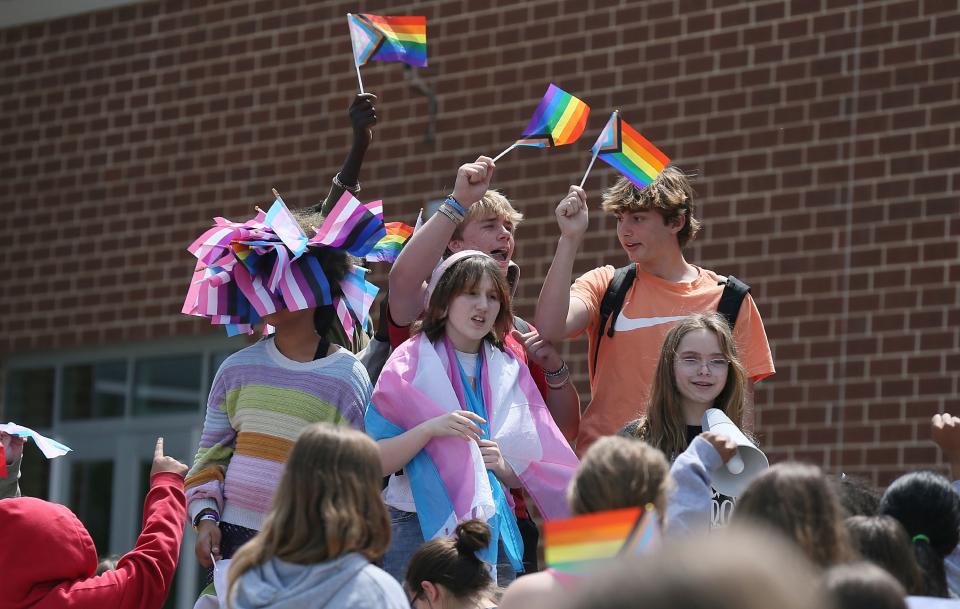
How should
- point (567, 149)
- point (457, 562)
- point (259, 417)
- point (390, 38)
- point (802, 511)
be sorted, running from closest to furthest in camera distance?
point (802, 511)
point (457, 562)
point (259, 417)
point (390, 38)
point (567, 149)

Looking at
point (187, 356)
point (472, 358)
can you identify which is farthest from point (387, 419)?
point (187, 356)

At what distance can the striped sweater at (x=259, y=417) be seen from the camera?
14.1 feet

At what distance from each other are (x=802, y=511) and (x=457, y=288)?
1.78 meters

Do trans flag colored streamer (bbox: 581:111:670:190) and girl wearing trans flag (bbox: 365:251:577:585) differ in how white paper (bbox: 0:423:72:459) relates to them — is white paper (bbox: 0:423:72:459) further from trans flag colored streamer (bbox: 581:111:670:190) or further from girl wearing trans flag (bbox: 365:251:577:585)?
trans flag colored streamer (bbox: 581:111:670:190)

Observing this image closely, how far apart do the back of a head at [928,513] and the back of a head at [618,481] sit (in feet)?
2.37

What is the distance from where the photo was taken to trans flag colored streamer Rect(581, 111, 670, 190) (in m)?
4.92

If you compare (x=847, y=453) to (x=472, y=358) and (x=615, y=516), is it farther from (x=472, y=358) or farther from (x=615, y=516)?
(x=615, y=516)

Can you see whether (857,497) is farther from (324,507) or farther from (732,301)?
(324,507)

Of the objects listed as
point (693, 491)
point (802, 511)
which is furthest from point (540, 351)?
point (802, 511)

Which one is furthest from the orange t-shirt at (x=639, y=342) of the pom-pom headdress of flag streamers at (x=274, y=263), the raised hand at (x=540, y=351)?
the pom-pom headdress of flag streamers at (x=274, y=263)

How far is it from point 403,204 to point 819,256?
277 cm

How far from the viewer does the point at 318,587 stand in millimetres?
3043

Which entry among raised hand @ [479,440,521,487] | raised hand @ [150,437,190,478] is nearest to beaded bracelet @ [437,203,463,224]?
raised hand @ [479,440,521,487]

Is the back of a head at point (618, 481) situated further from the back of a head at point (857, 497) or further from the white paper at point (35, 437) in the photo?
the white paper at point (35, 437)
